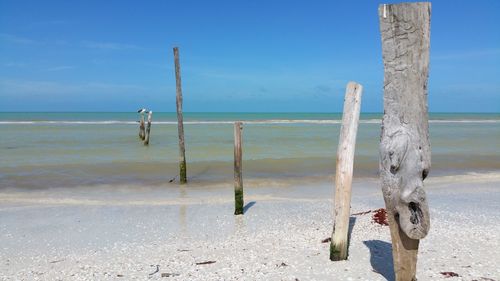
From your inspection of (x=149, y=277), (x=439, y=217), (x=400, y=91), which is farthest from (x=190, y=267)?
(x=439, y=217)

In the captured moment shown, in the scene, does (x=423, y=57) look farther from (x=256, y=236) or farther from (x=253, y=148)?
(x=253, y=148)

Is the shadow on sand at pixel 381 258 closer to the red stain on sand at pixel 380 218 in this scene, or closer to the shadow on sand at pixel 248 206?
the red stain on sand at pixel 380 218

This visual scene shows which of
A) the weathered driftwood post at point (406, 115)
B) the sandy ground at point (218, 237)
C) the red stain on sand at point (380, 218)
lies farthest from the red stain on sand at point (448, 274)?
the red stain on sand at point (380, 218)

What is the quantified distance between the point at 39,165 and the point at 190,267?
1284 cm

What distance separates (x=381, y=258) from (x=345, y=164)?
135 centimetres

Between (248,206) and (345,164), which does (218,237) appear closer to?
(248,206)

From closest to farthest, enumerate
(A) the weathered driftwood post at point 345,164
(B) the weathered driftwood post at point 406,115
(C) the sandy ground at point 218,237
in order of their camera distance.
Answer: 1. (B) the weathered driftwood post at point 406,115
2. (A) the weathered driftwood post at point 345,164
3. (C) the sandy ground at point 218,237

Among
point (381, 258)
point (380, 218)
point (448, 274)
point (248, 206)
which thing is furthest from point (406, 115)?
point (248, 206)

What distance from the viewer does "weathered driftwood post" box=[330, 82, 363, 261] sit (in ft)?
17.4

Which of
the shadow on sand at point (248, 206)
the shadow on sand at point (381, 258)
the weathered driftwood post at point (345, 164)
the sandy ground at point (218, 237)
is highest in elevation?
the weathered driftwood post at point (345, 164)

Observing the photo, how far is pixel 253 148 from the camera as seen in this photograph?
23109mm

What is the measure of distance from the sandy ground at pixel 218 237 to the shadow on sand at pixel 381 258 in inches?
0.6

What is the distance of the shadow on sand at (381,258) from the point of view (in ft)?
17.0

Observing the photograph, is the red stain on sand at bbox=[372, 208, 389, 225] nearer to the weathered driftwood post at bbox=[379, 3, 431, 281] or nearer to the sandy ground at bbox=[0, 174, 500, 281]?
the sandy ground at bbox=[0, 174, 500, 281]
